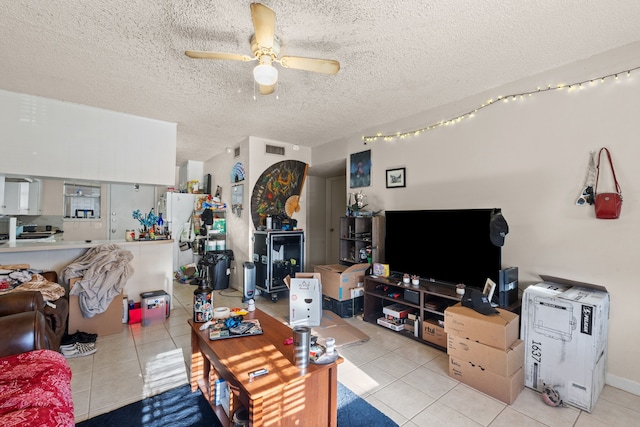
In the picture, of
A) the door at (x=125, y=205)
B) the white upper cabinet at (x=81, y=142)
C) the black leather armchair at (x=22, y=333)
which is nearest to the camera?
the black leather armchair at (x=22, y=333)

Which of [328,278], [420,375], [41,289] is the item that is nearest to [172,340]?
[41,289]

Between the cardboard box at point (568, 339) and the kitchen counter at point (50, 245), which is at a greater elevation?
the kitchen counter at point (50, 245)

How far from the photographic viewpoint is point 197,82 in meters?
2.73

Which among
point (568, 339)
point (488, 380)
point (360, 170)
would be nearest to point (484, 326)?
point (488, 380)

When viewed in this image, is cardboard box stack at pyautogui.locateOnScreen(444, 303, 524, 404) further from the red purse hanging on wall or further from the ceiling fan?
the ceiling fan

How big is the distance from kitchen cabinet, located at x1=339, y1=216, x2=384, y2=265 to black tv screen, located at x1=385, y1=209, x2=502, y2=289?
22 centimetres

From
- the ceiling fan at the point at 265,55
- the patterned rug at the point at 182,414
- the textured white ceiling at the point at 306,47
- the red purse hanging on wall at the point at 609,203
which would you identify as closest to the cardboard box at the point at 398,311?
the patterned rug at the point at 182,414

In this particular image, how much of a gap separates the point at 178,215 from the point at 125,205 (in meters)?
1.13

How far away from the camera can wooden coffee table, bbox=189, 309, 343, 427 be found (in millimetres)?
1321

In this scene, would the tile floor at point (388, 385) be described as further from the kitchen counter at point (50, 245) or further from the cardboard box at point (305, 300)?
the kitchen counter at point (50, 245)

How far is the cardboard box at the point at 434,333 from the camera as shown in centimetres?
267

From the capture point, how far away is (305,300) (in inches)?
126

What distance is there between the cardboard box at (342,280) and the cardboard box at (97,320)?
2.29 meters

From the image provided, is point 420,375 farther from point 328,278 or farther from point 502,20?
point 502,20
